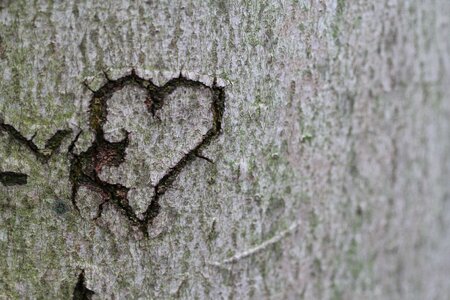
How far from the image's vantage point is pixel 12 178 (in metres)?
0.79

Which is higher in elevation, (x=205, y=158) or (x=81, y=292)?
(x=205, y=158)

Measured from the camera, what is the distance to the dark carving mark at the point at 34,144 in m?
0.77

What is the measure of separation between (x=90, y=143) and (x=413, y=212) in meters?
0.71

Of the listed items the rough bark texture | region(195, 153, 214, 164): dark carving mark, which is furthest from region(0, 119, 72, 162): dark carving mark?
region(195, 153, 214, 164): dark carving mark

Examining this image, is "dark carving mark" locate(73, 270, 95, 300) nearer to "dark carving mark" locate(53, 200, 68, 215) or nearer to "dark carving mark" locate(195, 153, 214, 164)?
"dark carving mark" locate(53, 200, 68, 215)

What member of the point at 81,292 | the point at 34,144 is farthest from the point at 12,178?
the point at 81,292

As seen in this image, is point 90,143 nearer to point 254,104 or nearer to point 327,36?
point 254,104

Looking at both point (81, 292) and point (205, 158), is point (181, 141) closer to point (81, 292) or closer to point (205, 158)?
point (205, 158)

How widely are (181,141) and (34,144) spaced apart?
20cm

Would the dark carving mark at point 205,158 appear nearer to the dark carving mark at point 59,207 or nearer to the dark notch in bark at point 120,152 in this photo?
the dark notch in bark at point 120,152

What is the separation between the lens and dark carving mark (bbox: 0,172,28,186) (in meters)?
0.79

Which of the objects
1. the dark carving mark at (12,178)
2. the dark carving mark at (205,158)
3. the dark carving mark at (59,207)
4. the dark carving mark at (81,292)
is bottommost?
the dark carving mark at (81,292)

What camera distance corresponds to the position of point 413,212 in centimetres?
118

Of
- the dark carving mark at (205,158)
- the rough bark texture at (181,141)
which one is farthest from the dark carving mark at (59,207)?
the dark carving mark at (205,158)
